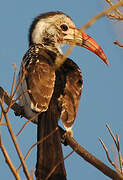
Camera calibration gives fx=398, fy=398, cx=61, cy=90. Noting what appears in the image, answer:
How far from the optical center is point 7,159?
2217 millimetres

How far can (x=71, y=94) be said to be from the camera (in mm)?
4570

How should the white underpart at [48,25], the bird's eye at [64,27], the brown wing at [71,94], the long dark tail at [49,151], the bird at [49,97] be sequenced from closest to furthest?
1. the long dark tail at [49,151]
2. the bird at [49,97]
3. the brown wing at [71,94]
4. the white underpart at [48,25]
5. the bird's eye at [64,27]

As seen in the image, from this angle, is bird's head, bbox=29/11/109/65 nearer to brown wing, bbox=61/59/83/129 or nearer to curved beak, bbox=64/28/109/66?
curved beak, bbox=64/28/109/66

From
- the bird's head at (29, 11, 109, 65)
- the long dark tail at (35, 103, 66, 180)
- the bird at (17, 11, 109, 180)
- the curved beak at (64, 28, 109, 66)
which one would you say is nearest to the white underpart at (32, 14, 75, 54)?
the bird's head at (29, 11, 109, 65)

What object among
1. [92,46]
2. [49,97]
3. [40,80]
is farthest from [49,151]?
[92,46]

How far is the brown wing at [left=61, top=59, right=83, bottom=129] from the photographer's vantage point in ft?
14.0

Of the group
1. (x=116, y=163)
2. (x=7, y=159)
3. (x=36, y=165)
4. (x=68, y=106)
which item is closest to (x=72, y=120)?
(x=68, y=106)

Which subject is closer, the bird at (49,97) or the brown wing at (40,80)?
the bird at (49,97)

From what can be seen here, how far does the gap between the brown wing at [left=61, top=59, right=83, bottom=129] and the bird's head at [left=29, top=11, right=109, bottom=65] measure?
88 cm

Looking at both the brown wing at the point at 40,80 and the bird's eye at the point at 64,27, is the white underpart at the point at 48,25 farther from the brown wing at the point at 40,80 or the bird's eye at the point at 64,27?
the brown wing at the point at 40,80

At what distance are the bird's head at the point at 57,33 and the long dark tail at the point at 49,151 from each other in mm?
1951

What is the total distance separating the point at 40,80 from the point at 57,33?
2.05 meters

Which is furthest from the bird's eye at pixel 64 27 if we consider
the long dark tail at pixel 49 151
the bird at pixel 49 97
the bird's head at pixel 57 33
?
the long dark tail at pixel 49 151

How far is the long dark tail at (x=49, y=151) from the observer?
3.38 m
